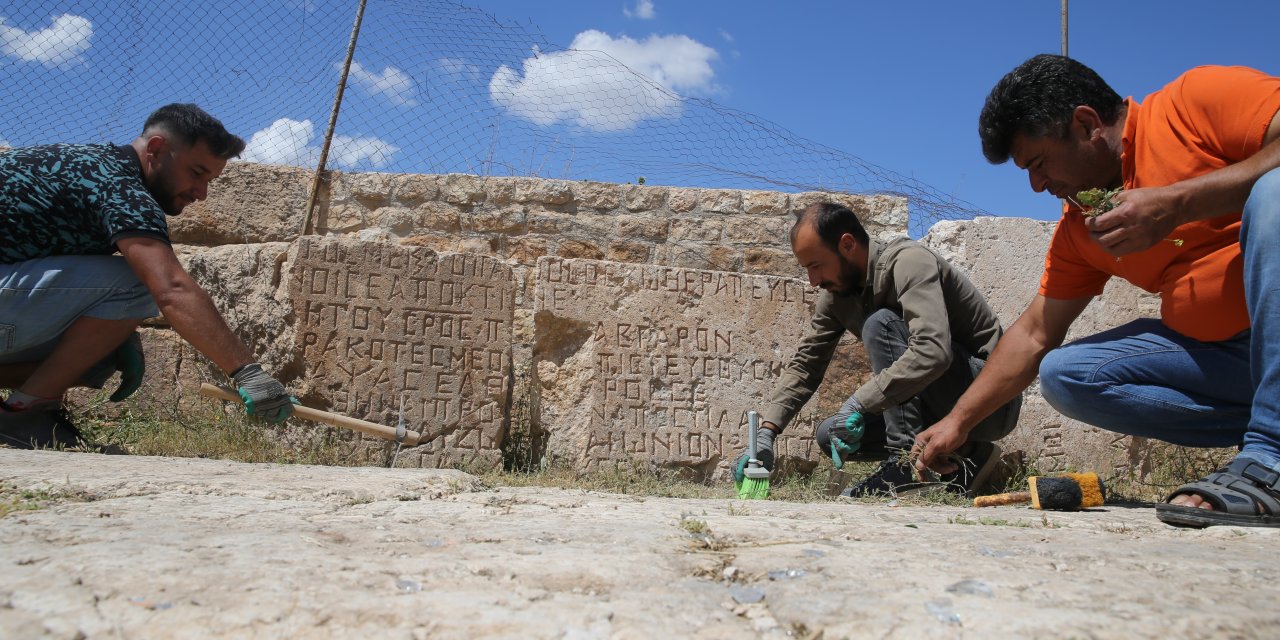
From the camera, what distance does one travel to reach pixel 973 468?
355cm

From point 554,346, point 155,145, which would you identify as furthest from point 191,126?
point 554,346

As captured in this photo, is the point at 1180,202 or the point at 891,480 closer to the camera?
the point at 1180,202

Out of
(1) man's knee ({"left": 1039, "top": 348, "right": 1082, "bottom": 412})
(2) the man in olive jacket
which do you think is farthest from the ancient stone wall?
(1) man's knee ({"left": 1039, "top": 348, "right": 1082, "bottom": 412})

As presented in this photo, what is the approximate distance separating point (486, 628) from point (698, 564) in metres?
0.46

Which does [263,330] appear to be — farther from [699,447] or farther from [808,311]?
[808,311]

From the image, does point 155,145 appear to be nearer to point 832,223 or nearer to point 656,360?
point 656,360

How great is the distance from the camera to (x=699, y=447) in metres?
4.15

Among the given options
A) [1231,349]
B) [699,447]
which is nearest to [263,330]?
[699,447]

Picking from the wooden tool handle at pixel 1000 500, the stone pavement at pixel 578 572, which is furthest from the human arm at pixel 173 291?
the wooden tool handle at pixel 1000 500

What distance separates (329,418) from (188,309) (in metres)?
0.62

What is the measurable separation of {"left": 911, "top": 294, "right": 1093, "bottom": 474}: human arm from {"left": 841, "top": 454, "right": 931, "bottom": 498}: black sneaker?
0.35m

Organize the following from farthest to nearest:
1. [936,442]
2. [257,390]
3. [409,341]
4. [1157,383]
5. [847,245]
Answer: [409,341] → [847,245] → [257,390] → [936,442] → [1157,383]

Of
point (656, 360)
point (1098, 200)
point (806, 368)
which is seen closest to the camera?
point (1098, 200)

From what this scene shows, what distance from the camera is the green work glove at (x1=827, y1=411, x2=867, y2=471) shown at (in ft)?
10.9
